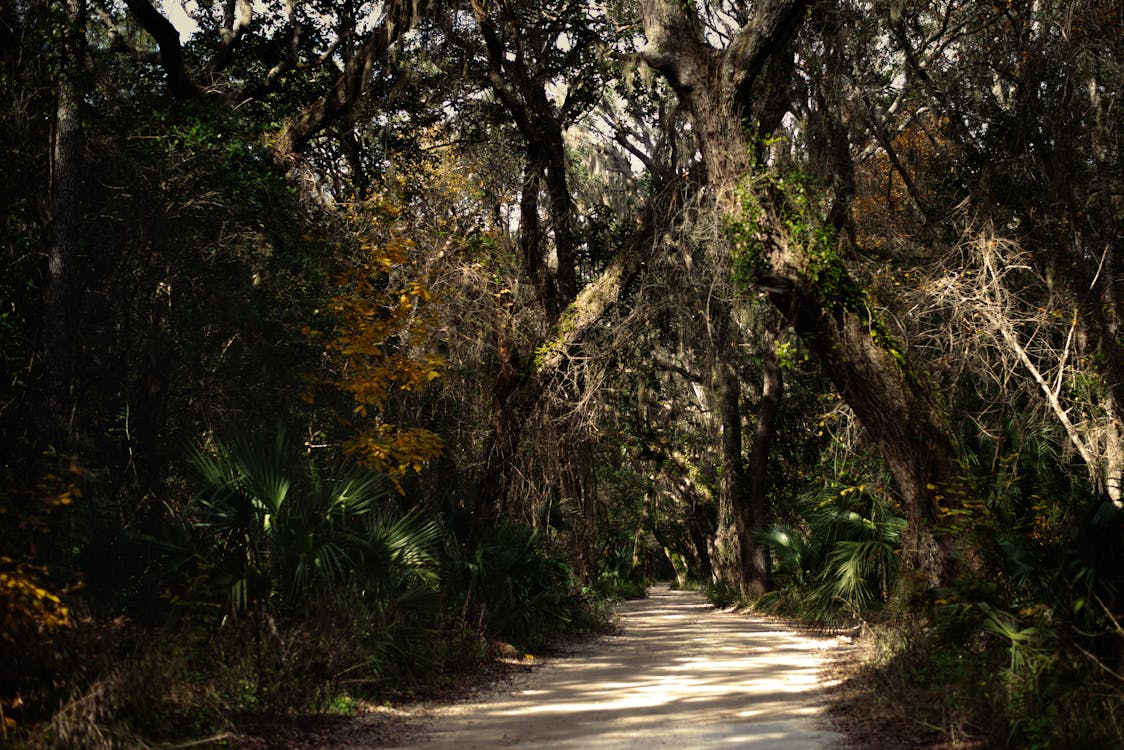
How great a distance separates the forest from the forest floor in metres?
0.64

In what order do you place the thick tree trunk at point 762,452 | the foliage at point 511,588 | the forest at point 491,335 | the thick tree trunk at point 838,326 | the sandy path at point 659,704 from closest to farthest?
1. the sandy path at point 659,704
2. the forest at point 491,335
3. the thick tree trunk at point 838,326
4. the foliage at point 511,588
5. the thick tree trunk at point 762,452

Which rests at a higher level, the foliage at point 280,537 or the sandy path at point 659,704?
the foliage at point 280,537

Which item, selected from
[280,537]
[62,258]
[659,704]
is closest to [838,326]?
[659,704]

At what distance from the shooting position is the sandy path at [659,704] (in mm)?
6973

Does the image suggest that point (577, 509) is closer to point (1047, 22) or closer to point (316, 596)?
point (316, 596)

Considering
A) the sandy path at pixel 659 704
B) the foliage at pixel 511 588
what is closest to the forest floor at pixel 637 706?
the sandy path at pixel 659 704

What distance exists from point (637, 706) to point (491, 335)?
26.1 feet

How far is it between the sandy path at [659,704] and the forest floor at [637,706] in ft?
Result: 0.04

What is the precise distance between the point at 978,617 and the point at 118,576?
7562mm

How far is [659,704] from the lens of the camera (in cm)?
860

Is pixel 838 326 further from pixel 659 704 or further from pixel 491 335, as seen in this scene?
pixel 491 335

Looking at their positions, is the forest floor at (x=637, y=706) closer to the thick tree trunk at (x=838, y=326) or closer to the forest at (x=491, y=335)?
the forest at (x=491, y=335)

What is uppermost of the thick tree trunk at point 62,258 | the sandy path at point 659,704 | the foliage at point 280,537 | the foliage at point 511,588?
the thick tree trunk at point 62,258

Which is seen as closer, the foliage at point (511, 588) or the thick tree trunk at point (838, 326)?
the thick tree trunk at point (838, 326)
